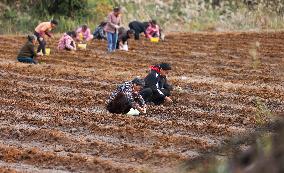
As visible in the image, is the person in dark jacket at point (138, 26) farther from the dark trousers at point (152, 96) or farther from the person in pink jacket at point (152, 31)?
the dark trousers at point (152, 96)

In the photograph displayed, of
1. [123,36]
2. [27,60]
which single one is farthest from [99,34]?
[27,60]

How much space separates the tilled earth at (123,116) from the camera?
20.2 ft

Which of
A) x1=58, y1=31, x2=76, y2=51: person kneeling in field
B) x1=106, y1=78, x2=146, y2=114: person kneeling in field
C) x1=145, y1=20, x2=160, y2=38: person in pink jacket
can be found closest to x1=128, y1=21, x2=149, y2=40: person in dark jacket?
x1=145, y1=20, x2=160, y2=38: person in pink jacket

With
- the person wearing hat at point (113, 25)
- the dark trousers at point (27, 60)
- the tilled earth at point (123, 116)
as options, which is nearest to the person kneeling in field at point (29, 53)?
the dark trousers at point (27, 60)

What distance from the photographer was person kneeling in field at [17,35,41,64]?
45.2 feet

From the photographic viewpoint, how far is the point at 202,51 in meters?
17.2

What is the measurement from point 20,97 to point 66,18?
41.9 ft

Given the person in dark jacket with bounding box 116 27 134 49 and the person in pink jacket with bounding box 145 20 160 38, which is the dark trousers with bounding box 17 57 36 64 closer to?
the person in dark jacket with bounding box 116 27 134 49

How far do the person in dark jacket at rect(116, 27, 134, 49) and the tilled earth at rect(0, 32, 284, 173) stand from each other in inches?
16.7

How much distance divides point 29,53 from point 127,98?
610cm

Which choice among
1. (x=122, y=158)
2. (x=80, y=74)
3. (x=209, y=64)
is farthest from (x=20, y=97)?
(x=209, y=64)

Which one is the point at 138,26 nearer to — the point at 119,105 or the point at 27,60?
the point at 27,60

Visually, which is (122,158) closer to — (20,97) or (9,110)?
(9,110)

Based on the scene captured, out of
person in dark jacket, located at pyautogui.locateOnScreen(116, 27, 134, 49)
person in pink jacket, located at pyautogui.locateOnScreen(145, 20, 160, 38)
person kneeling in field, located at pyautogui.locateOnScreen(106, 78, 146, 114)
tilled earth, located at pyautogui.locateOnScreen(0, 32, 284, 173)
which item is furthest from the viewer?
person in pink jacket, located at pyautogui.locateOnScreen(145, 20, 160, 38)
